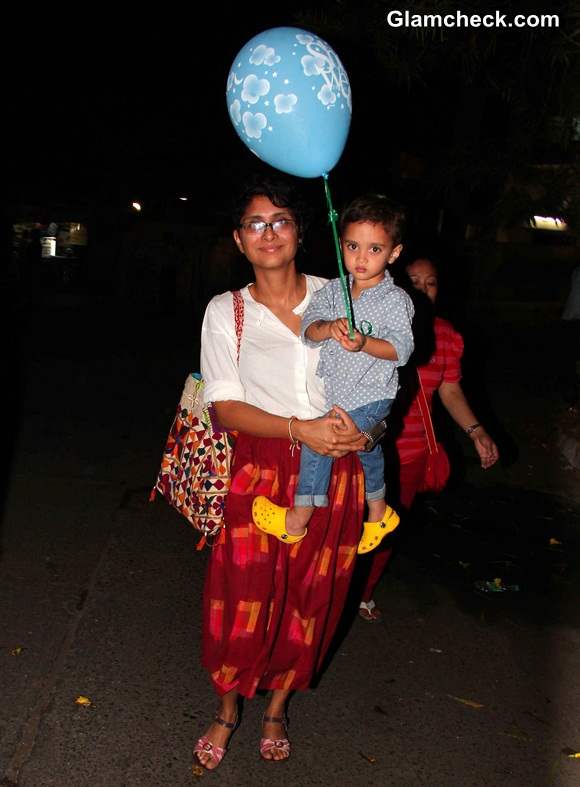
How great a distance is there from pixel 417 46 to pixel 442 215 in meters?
7.18

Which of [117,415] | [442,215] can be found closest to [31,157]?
[442,215]

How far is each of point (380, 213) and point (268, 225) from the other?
38cm

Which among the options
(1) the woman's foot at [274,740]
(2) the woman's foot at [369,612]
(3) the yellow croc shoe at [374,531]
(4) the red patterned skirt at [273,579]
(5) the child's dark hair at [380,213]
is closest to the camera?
(5) the child's dark hair at [380,213]

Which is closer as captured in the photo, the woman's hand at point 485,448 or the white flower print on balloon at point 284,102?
the white flower print on balloon at point 284,102

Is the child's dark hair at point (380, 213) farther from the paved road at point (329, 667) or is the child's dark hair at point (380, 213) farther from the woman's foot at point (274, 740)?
the paved road at point (329, 667)

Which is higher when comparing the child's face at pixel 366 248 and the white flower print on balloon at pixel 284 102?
the white flower print on balloon at pixel 284 102

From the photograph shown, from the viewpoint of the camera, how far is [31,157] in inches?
833

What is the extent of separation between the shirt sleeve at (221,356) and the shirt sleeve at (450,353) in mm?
1446

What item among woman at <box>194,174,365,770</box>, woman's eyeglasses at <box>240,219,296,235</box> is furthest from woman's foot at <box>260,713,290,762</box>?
woman's eyeglasses at <box>240,219,296,235</box>

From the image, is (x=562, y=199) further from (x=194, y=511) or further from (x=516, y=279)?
(x=516, y=279)

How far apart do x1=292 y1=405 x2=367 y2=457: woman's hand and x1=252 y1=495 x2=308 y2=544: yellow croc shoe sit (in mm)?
269

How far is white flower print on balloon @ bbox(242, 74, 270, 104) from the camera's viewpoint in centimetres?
264

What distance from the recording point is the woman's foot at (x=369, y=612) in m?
4.16

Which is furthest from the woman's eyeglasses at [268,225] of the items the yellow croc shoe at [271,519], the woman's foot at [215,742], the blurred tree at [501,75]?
the blurred tree at [501,75]
